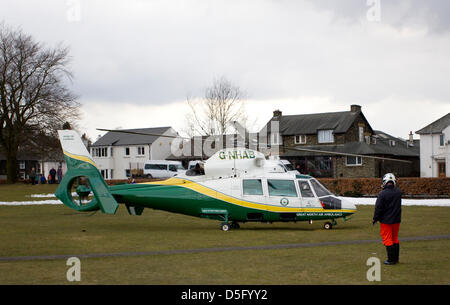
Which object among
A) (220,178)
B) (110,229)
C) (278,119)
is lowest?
(110,229)

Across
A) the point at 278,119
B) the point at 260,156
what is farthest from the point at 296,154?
the point at 260,156

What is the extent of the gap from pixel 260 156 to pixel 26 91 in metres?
42.4

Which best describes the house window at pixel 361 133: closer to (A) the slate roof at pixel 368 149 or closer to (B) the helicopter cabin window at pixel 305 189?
(A) the slate roof at pixel 368 149

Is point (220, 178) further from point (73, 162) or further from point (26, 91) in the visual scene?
point (26, 91)

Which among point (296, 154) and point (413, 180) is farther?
point (296, 154)

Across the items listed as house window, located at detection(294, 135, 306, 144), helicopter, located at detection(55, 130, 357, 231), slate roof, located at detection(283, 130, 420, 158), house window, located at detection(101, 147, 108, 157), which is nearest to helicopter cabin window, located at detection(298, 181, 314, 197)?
helicopter, located at detection(55, 130, 357, 231)

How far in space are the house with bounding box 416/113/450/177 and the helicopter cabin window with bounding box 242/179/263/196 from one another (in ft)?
134

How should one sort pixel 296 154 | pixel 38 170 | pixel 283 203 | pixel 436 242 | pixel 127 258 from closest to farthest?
pixel 127 258 → pixel 436 242 → pixel 283 203 → pixel 296 154 → pixel 38 170

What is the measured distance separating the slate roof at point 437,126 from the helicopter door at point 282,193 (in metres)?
41.1

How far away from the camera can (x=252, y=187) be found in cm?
2006

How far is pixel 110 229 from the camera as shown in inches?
818

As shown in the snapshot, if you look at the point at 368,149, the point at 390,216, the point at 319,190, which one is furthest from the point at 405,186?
the point at 390,216

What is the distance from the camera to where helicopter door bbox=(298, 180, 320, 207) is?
1945cm
